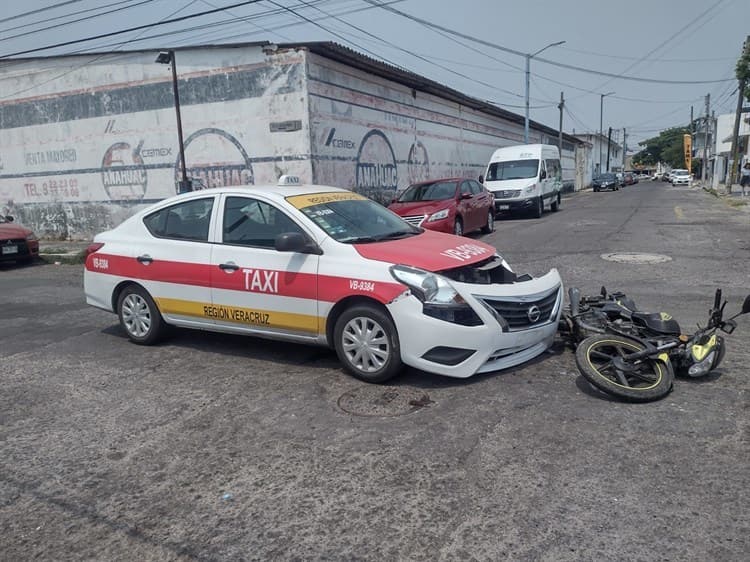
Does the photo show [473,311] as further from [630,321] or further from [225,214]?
[225,214]

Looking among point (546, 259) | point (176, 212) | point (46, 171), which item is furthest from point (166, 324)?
point (46, 171)

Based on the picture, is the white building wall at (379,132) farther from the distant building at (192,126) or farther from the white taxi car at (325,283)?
the white taxi car at (325,283)

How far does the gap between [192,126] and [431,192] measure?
6.80 m

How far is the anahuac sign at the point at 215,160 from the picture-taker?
15.8 meters

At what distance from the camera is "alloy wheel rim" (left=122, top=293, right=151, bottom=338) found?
6328 mm

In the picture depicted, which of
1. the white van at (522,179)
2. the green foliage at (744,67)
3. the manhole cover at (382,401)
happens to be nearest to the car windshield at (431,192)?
the white van at (522,179)

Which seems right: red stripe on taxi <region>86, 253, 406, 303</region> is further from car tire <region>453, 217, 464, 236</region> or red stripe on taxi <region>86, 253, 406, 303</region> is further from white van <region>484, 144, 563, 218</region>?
white van <region>484, 144, 563, 218</region>

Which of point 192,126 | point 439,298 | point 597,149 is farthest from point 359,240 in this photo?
point 597,149

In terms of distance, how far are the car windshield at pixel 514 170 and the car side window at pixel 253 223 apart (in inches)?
674

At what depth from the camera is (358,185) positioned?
1822 cm

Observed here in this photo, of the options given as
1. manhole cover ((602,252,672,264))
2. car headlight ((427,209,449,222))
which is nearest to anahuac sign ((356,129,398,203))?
car headlight ((427,209,449,222))

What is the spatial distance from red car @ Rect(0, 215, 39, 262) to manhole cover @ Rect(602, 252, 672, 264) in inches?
491

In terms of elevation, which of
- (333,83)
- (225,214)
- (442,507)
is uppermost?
(333,83)

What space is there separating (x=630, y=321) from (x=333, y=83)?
13.2m
